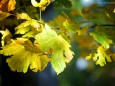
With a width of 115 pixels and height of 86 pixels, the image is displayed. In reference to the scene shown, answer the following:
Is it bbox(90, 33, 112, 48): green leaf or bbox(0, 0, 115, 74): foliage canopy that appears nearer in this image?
bbox(0, 0, 115, 74): foliage canopy

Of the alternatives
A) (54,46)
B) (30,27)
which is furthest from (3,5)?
(54,46)

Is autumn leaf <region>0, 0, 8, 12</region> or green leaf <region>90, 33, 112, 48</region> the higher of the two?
autumn leaf <region>0, 0, 8, 12</region>

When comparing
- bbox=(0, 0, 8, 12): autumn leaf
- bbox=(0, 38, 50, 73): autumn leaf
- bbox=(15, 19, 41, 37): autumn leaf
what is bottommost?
bbox=(0, 38, 50, 73): autumn leaf

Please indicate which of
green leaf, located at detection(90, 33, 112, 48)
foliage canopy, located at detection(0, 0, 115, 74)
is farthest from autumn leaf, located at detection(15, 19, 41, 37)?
green leaf, located at detection(90, 33, 112, 48)

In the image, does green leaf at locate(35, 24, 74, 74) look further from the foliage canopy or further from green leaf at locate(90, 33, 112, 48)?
green leaf at locate(90, 33, 112, 48)

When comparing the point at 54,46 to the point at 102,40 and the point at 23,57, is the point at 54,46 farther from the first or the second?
the point at 102,40

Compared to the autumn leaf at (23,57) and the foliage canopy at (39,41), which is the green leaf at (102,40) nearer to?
the foliage canopy at (39,41)

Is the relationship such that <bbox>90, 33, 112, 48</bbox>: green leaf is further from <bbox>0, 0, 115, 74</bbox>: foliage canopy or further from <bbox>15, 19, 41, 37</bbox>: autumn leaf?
<bbox>15, 19, 41, 37</bbox>: autumn leaf
